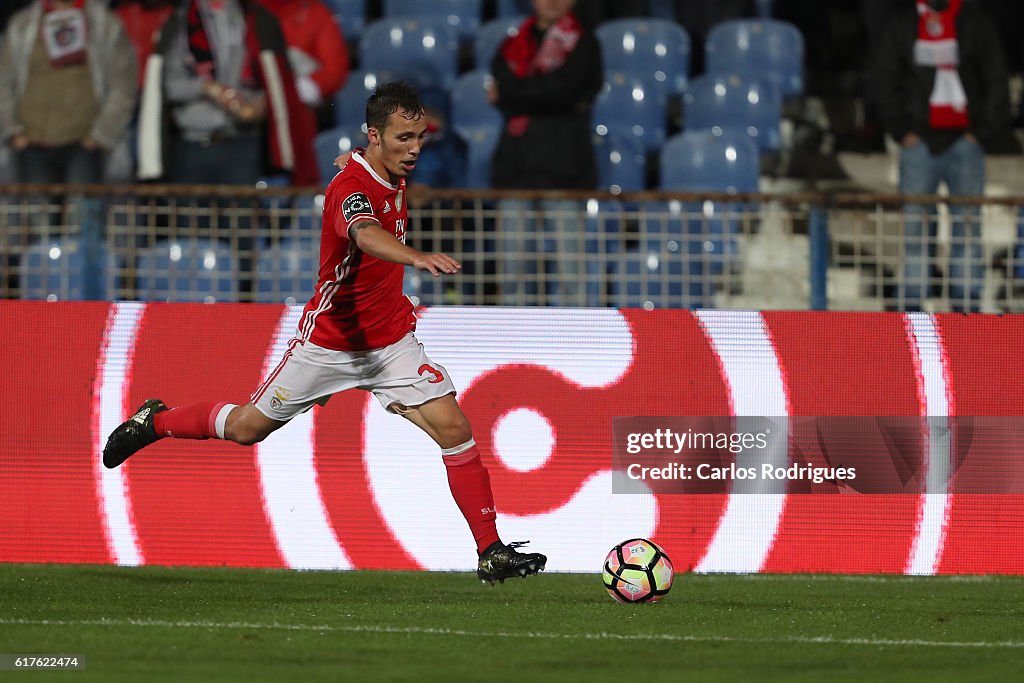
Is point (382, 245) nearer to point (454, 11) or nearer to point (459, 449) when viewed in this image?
point (459, 449)

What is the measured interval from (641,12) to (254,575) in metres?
7.19

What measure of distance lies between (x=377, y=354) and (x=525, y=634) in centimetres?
165

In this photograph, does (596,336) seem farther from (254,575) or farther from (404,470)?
(254,575)

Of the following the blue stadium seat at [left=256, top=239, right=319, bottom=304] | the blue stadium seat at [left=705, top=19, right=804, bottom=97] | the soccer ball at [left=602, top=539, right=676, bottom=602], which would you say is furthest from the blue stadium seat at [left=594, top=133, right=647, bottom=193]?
the soccer ball at [left=602, top=539, right=676, bottom=602]

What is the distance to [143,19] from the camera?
41.5 feet

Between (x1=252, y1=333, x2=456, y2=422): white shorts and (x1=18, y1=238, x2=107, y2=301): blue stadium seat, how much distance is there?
8.19 feet

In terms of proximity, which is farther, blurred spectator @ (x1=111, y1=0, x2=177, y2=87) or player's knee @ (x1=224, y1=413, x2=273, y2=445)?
blurred spectator @ (x1=111, y1=0, x2=177, y2=87)

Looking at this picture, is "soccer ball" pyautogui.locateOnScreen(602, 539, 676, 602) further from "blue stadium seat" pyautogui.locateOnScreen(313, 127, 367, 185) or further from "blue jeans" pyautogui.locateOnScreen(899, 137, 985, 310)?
"blue stadium seat" pyautogui.locateOnScreen(313, 127, 367, 185)

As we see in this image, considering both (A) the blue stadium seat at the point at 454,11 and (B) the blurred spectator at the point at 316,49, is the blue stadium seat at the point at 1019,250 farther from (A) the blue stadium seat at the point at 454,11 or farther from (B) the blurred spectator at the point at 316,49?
(A) the blue stadium seat at the point at 454,11

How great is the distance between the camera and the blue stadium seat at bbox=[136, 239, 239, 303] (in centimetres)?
951

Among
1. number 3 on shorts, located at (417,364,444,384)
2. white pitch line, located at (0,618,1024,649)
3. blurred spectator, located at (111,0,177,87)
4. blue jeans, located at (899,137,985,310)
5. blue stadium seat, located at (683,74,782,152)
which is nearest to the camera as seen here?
white pitch line, located at (0,618,1024,649)

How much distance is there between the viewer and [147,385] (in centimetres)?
821

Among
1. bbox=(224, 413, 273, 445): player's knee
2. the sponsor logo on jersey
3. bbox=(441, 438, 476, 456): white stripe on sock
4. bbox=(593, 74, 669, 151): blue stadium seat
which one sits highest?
bbox=(593, 74, 669, 151): blue stadium seat

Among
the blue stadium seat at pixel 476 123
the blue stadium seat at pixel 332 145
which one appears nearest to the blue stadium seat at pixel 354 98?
the blue stadium seat at pixel 332 145
